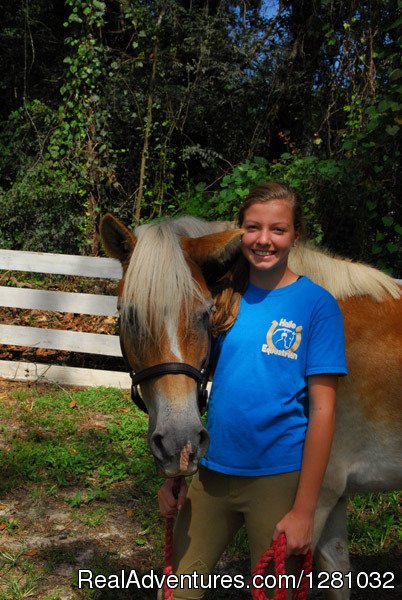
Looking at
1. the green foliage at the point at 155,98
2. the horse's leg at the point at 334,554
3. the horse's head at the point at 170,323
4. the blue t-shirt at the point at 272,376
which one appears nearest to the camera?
the horse's head at the point at 170,323

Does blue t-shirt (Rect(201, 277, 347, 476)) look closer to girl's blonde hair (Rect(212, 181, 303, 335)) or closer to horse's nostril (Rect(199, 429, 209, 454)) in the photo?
girl's blonde hair (Rect(212, 181, 303, 335))

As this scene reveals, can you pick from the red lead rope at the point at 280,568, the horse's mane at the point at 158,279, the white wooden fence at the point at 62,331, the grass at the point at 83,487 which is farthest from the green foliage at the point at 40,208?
the red lead rope at the point at 280,568

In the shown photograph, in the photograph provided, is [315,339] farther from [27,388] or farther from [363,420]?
[27,388]

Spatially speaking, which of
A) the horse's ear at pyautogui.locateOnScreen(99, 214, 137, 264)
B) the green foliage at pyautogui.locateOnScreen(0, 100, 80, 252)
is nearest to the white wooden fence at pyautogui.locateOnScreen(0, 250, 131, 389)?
the green foliage at pyautogui.locateOnScreen(0, 100, 80, 252)

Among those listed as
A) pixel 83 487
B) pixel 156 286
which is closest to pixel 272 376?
pixel 156 286

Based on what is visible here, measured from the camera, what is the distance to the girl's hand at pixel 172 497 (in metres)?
1.81

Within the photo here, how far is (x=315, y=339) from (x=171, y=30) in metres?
7.86

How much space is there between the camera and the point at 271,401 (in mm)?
1688

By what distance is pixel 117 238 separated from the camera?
200 centimetres

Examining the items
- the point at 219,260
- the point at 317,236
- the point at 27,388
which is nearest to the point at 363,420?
the point at 219,260

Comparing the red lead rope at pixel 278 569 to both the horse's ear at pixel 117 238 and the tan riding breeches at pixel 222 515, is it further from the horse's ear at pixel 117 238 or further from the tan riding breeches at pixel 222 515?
the horse's ear at pixel 117 238

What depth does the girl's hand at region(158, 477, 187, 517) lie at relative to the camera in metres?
1.81

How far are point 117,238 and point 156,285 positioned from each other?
0.34 metres

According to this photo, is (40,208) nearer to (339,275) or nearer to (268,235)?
(339,275)
